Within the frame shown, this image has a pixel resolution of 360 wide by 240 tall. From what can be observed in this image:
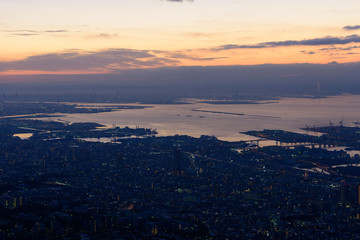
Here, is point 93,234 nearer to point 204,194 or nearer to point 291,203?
point 204,194

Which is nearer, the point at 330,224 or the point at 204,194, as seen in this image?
the point at 330,224

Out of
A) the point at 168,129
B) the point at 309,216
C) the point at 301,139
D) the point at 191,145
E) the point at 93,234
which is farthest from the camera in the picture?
the point at 168,129

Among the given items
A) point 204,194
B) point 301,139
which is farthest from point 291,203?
point 301,139

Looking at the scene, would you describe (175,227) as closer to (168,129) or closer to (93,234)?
(93,234)

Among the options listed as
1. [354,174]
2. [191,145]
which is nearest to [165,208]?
[354,174]

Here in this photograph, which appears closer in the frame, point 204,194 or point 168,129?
point 204,194

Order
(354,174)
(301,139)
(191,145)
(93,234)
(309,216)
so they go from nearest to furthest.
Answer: (93,234) < (309,216) < (354,174) < (191,145) < (301,139)
